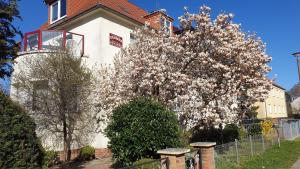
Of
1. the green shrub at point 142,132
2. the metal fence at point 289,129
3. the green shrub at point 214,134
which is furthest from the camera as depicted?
the metal fence at point 289,129

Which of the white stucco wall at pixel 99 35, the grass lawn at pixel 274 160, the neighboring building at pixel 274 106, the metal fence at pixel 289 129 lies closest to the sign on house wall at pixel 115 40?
the white stucco wall at pixel 99 35

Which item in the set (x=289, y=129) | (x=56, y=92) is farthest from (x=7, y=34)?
(x=289, y=129)

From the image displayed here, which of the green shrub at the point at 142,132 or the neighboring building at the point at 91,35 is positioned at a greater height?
the neighboring building at the point at 91,35

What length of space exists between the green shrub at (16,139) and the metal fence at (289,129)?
716 inches

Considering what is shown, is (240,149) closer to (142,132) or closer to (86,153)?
(142,132)

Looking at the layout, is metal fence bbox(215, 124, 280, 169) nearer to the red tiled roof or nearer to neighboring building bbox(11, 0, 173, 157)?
neighboring building bbox(11, 0, 173, 157)

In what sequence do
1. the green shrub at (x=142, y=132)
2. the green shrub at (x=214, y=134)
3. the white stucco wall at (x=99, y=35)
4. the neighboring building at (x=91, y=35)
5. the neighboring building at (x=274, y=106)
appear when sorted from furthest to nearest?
the neighboring building at (x=274, y=106) < the white stucco wall at (x=99, y=35) < the neighboring building at (x=91, y=35) < the green shrub at (x=214, y=134) < the green shrub at (x=142, y=132)

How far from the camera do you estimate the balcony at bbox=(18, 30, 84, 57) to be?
16.2 meters

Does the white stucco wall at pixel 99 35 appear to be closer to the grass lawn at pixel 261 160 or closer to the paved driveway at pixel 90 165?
the paved driveway at pixel 90 165

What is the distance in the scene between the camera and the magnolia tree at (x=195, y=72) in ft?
42.0

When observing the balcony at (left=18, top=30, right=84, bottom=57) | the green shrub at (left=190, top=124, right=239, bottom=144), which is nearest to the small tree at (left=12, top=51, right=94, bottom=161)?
the balcony at (left=18, top=30, right=84, bottom=57)

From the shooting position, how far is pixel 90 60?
57.4ft

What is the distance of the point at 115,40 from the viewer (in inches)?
706

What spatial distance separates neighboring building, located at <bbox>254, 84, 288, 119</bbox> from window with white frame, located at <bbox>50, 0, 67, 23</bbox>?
1254 inches
